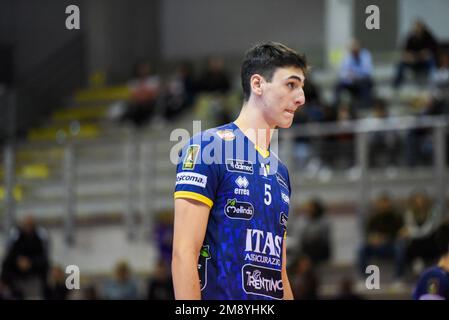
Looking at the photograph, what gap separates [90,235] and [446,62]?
6637 mm

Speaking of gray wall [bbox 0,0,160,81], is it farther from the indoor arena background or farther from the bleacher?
the bleacher

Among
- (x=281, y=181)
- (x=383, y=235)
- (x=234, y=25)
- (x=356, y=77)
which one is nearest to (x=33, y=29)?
(x=234, y=25)

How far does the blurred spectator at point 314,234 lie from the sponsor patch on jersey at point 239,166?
8.45 metres

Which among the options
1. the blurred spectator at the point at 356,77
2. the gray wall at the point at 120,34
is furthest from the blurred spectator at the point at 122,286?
the gray wall at the point at 120,34

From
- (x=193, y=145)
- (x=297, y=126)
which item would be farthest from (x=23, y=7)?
(x=193, y=145)

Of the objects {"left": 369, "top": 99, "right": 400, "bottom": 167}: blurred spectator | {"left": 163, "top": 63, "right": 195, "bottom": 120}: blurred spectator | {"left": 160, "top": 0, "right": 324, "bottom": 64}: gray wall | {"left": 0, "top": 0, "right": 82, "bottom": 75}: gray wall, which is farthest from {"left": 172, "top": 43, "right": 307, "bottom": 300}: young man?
{"left": 0, "top": 0, "right": 82, "bottom": 75}: gray wall

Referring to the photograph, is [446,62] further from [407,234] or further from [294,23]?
[294,23]

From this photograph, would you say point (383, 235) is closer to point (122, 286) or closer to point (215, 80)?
point (122, 286)

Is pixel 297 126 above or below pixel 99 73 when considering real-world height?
below

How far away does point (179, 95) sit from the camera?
1925cm

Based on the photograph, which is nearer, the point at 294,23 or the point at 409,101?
the point at 409,101

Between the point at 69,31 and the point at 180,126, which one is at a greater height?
the point at 69,31

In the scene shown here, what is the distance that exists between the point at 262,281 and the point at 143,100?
47.3 feet

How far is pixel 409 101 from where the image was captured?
16938mm
